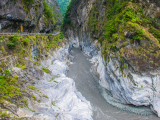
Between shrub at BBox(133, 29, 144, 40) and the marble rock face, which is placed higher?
shrub at BBox(133, 29, 144, 40)

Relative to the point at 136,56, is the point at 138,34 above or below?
above

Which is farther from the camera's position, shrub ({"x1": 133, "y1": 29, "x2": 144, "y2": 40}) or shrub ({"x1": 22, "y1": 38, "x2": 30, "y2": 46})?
shrub ({"x1": 22, "y1": 38, "x2": 30, "y2": 46})

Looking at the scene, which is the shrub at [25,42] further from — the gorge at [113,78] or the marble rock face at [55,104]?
the marble rock face at [55,104]

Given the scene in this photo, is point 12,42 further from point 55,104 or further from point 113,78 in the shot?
point 113,78

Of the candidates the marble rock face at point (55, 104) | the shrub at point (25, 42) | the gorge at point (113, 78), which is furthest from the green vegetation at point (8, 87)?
the shrub at point (25, 42)

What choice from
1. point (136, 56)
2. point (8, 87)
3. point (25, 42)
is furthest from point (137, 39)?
point (25, 42)

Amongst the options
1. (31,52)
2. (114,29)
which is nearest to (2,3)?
(31,52)

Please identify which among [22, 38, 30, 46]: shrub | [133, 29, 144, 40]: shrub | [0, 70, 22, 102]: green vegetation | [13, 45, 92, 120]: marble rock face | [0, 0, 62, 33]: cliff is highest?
[0, 0, 62, 33]: cliff

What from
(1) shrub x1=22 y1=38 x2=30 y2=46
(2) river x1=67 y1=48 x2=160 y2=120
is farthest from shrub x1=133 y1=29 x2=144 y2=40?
(1) shrub x1=22 y1=38 x2=30 y2=46

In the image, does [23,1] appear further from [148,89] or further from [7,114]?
[148,89]

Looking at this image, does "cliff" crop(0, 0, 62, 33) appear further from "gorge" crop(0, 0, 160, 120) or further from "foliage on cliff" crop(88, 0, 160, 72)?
"foliage on cliff" crop(88, 0, 160, 72)

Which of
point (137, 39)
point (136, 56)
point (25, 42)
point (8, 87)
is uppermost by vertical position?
point (137, 39)

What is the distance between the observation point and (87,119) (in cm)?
1096

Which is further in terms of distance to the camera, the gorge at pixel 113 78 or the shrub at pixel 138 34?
the shrub at pixel 138 34
